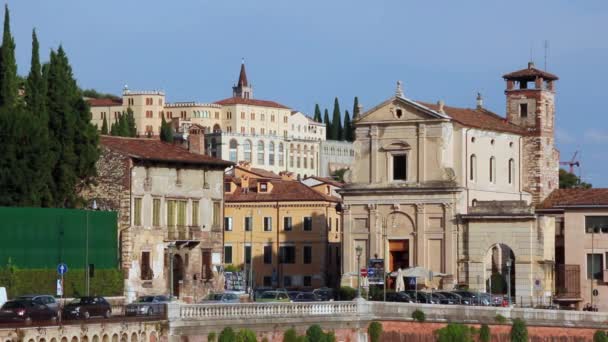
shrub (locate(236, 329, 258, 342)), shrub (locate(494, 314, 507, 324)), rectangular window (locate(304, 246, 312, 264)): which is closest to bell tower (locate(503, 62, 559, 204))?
rectangular window (locate(304, 246, 312, 264))

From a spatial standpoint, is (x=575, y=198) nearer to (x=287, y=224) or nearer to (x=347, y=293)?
(x=347, y=293)

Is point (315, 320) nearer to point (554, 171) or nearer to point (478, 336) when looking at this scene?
point (478, 336)

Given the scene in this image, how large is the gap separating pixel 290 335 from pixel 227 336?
3.90 metres

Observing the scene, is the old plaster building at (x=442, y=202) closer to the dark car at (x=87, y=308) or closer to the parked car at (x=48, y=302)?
the dark car at (x=87, y=308)

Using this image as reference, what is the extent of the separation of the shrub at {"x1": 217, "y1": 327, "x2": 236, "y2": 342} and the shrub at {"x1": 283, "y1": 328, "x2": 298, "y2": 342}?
330 cm

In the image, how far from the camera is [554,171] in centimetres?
10419

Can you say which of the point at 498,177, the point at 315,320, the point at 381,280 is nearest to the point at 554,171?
the point at 498,177

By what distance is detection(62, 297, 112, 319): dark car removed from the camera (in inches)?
2616

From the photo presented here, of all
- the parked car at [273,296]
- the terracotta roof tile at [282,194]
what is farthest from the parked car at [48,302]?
the terracotta roof tile at [282,194]

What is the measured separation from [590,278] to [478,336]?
1823 cm

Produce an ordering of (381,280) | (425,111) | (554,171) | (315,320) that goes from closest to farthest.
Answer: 1. (315,320)
2. (381,280)
3. (425,111)
4. (554,171)

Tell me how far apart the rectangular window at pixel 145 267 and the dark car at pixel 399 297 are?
13877 mm

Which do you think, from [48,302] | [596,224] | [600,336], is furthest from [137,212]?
[600,336]

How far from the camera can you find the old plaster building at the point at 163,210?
92875 mm
